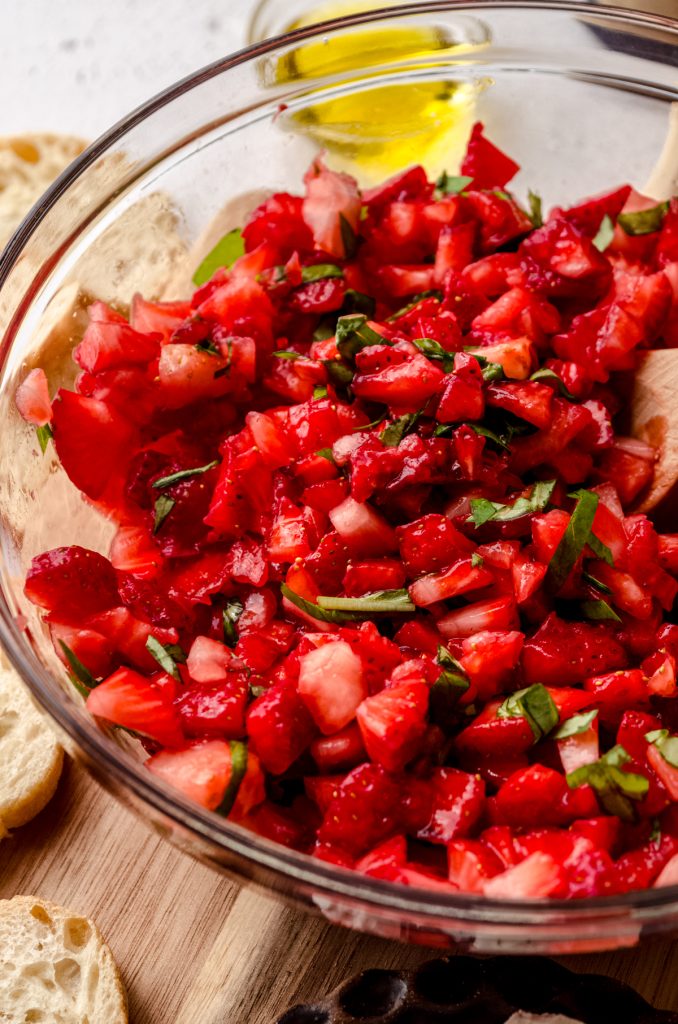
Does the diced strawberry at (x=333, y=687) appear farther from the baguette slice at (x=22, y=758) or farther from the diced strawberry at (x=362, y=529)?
the baguette slice at (x=22, y=758)

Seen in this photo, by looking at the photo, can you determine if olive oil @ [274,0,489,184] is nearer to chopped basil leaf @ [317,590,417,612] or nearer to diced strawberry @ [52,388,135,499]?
diced strawberry @ [52,388,135,499]

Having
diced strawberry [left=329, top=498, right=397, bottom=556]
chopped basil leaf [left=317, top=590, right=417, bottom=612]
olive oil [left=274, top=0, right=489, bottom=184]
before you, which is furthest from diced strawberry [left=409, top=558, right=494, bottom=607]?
olive oil [left=274, top=0, right=489, bottom=184]

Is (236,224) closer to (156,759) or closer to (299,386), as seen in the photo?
(299,386)

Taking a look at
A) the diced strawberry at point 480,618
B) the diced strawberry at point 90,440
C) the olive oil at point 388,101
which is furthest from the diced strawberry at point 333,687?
the olive oil at point 388,101

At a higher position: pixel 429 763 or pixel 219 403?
pixel 219 403

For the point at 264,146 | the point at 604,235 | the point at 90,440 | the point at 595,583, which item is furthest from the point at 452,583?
the point at 264,146

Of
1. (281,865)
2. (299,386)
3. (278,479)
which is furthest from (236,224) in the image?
(281,865)
